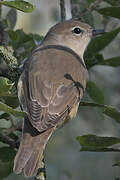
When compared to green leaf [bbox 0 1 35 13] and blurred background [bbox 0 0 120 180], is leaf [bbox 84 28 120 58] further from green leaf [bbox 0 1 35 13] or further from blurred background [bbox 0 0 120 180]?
blurred background [bbox 0 0 120 180]

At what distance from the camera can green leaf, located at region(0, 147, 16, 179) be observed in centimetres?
320

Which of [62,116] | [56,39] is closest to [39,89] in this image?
[62,116]

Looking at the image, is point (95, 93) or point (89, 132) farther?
point (89, 132)

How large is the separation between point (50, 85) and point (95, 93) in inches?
15.4

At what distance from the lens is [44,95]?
11.5ft

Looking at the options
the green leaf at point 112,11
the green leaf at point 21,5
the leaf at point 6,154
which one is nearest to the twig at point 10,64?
the green leaf at point 21,5

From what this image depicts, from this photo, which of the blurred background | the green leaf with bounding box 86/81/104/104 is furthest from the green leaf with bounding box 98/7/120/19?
the blurred background

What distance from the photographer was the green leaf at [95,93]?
3.47 metres

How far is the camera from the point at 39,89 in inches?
141

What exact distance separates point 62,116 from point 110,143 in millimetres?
692

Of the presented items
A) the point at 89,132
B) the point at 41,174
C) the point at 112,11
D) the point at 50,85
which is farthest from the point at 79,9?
the point at 89,132

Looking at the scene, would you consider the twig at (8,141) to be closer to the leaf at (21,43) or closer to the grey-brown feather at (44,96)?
the grey-brown feather at (44,96)

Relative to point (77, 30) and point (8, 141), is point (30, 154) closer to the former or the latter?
point (8, 141)

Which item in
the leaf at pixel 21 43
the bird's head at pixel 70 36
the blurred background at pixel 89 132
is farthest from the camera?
the blurred background at pixel 89 132
